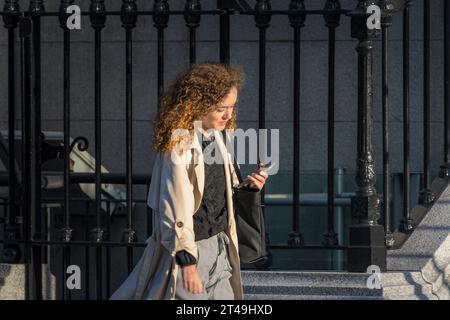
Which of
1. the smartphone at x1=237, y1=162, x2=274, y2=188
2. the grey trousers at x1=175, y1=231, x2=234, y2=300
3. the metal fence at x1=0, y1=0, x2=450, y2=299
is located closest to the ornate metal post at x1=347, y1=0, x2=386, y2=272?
the metal fence at x1=0, y1=0, x2=450, y2=299

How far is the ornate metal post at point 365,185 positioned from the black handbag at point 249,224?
0.96 meters

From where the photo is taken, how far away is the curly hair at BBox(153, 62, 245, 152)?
7211 millimetres

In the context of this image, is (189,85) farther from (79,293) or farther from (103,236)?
(79,293)

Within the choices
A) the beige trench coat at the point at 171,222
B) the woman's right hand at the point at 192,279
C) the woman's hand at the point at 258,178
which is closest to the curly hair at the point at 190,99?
the beige trench coat at the point at 171,222

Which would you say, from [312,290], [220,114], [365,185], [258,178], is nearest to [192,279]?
[258,178]

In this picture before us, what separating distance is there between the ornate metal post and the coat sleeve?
167 cm

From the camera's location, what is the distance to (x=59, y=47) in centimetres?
1144

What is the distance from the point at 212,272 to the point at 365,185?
1.57 metres

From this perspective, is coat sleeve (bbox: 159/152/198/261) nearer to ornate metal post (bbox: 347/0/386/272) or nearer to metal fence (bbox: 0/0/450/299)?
metal fence (bbox: 0/0/450/299)

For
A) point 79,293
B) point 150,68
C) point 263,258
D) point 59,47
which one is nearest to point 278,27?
point 150,68

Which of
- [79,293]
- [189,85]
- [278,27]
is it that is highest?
[278,27]
